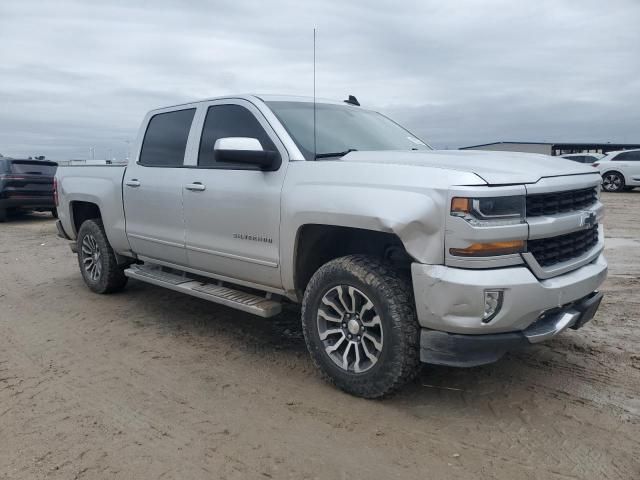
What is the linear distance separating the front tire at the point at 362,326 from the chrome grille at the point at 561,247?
0.75 m

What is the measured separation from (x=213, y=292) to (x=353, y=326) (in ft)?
4.80

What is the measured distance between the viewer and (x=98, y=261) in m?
6.15

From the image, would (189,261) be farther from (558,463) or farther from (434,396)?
(558,463)

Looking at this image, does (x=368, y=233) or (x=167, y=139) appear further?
(x=167, y=139)

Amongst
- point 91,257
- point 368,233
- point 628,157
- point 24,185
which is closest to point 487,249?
point 368,233

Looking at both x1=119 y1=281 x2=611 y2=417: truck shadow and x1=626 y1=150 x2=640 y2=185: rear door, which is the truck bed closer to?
x1=119 y1=281 x2=611 y2=417: truck shadow

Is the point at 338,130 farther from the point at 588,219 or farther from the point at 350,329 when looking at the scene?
the point at 588,219

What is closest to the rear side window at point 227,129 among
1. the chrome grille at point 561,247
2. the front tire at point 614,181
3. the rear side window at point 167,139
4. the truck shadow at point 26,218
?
the rear side window at point 167,139

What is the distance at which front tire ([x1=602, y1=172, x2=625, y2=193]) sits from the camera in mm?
19281

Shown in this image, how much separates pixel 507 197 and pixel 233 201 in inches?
79.6

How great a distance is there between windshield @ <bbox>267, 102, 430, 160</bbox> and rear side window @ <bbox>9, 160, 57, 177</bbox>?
1197cm

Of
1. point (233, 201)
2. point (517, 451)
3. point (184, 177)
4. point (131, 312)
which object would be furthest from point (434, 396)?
point (131, 312)

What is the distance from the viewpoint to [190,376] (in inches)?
153

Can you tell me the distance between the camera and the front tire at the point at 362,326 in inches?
124
